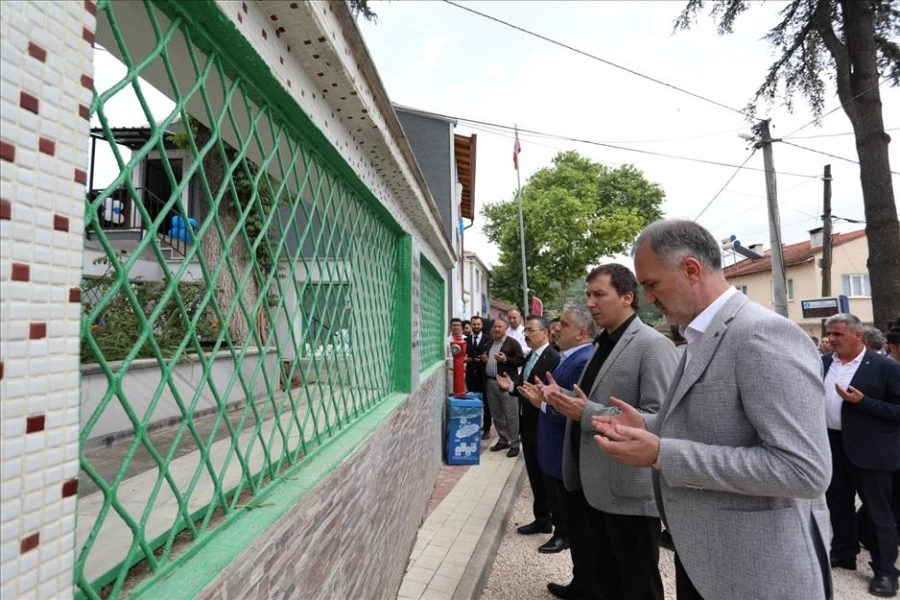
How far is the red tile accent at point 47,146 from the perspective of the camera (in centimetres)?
72

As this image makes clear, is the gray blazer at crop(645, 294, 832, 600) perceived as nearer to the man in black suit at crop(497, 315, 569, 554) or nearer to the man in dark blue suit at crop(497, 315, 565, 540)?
the man in black suit at crop(497, 315, 569, 554)

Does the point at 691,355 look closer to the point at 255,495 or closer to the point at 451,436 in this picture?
the point at 255,495

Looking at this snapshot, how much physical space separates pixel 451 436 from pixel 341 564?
4651 millimetres

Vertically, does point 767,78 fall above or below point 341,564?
above

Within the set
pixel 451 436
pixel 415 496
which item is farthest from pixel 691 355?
pixel 451 436

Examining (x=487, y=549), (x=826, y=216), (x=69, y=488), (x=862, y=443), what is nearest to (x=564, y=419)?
(x=487, y=549)

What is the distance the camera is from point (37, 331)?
72 cm

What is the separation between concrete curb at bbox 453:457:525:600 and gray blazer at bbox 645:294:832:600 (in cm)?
219

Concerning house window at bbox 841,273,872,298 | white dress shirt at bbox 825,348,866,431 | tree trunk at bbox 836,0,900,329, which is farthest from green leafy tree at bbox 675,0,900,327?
house window at bbox 841,273,872,298

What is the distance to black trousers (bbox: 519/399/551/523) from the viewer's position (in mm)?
4898

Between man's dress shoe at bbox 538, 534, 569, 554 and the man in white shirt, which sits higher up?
the man in white shirt

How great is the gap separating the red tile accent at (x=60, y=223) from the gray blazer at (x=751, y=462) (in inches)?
62.9

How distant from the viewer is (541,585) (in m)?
3.88

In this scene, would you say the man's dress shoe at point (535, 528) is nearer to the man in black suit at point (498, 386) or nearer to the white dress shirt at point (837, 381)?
the man in black suit at point (498, 386)
